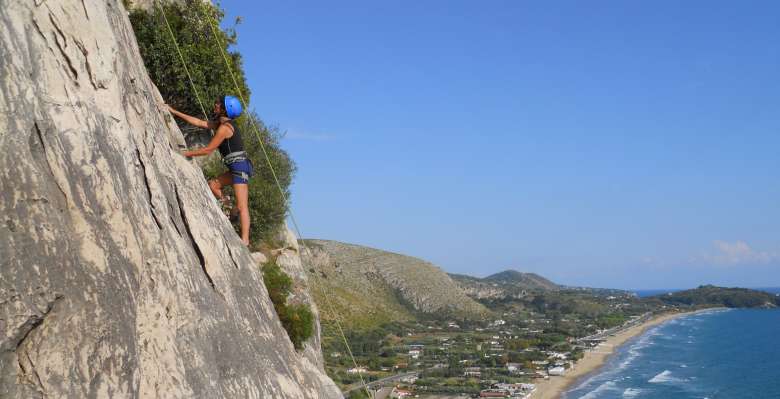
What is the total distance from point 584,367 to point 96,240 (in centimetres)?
11805

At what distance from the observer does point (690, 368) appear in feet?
354

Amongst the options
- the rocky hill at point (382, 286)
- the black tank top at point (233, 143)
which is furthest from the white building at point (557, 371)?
the black tank top at point (233, 143)

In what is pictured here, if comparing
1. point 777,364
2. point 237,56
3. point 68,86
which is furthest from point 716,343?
point 68,86

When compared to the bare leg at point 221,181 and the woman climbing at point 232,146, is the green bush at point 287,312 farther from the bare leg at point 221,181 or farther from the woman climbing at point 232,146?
the woman climbing at point 232,146

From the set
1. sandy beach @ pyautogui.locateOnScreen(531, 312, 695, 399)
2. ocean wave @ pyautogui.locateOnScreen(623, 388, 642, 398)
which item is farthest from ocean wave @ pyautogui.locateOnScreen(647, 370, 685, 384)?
sandy beach @ pyautogui.locateOnScreen(531, 312, 695, 399)

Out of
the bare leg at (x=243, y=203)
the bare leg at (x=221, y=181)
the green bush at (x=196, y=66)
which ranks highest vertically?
the green bush at (x=196, y=66)

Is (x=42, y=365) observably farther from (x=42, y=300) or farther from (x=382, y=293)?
(x=382, y=293)

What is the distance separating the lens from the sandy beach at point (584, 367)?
300ft

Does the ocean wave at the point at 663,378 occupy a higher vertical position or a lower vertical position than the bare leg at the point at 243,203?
lower

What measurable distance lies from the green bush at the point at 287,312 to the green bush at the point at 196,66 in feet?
12.4

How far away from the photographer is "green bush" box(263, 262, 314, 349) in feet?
51.8

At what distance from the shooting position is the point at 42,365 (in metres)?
6.56

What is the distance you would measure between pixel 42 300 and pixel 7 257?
0.55 meters

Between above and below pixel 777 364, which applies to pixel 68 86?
above
